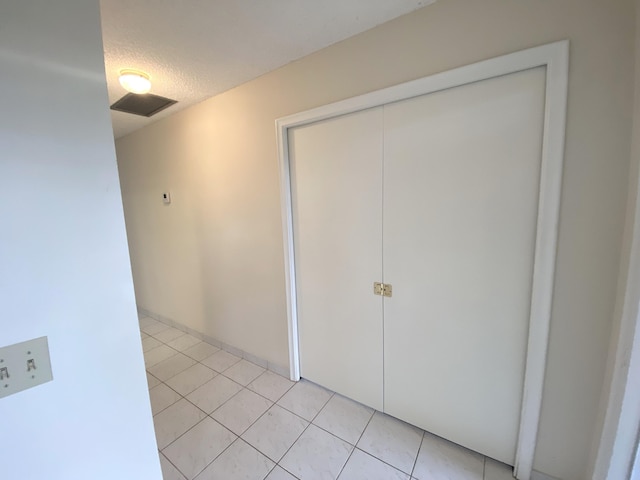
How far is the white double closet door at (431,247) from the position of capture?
1.20 m

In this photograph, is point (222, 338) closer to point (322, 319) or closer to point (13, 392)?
point (322, 319)

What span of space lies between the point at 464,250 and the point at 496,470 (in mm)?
1191

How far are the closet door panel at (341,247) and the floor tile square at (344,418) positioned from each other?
0.06 m

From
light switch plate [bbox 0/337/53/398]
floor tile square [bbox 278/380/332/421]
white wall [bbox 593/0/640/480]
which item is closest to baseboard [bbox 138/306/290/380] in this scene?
floor tile square [bbox 278/380/332/421]

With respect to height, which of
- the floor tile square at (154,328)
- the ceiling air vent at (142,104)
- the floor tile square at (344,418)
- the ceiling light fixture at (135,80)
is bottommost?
the floor tile square at (344,418)

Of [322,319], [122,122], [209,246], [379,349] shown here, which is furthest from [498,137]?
[122,122]

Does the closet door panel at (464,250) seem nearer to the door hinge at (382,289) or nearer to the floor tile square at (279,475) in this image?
the door hinge at (382,289)

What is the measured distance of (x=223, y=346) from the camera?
8.60 ft

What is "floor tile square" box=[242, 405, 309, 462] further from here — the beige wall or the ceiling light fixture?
the ceiling light fixture

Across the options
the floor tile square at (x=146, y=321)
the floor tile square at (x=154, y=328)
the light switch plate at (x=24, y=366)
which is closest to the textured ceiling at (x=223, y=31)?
the light switch plate at (x=24, y=366)

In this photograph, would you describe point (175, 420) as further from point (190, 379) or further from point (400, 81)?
point (400, 81)

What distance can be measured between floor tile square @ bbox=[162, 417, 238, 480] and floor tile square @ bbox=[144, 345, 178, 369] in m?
1.07

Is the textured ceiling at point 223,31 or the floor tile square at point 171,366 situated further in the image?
the floor tile square at point 171,366

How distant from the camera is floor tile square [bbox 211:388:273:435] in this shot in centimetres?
172
